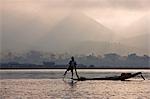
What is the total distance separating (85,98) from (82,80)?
20303 mm

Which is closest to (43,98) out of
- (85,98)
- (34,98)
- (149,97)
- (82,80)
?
(34,98)

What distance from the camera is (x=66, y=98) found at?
23.9m

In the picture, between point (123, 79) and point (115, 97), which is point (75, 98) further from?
point (123, 79)

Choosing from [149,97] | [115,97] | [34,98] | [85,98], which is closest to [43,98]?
[34,98]

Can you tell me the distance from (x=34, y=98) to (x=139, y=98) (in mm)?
5878

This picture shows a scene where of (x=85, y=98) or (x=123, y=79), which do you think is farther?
(x=123, y=79)

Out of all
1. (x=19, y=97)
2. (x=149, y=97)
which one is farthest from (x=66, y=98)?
(x=149, y=97)

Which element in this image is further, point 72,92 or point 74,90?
point 74,90

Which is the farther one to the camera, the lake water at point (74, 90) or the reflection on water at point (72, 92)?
the lake water at point (74, 90)

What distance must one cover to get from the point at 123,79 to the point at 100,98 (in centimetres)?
2119

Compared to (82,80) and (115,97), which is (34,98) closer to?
(115,97)

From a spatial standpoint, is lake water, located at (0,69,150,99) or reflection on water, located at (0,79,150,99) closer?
reflection on water, located at (0,79,150,99)

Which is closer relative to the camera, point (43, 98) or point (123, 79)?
point (43, 98)

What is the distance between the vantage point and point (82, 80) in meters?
44.5
